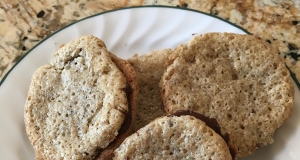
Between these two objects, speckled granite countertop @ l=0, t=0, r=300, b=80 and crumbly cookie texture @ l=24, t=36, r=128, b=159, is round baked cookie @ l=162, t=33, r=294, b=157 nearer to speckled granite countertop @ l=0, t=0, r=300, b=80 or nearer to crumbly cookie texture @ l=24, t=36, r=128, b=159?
crumbly cookie texture @ l=24, t=36, r=128, b=159

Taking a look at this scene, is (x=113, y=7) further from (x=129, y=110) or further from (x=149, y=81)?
(x=129, y=110)

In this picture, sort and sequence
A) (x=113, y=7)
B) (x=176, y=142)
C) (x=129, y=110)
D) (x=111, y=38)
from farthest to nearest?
1. (x=113, y=7)
2. (x=111, y=38)
3. (x=129, y=110)
4. (x=176, y=142)

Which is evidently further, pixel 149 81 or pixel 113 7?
pixel 113 7

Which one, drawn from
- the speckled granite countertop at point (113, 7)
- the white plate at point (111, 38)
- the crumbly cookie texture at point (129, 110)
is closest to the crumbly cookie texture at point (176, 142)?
the crumbly cookie texture at point (129, 110)

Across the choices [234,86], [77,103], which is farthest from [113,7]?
[234,86]

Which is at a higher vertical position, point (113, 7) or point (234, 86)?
point (113, 7)

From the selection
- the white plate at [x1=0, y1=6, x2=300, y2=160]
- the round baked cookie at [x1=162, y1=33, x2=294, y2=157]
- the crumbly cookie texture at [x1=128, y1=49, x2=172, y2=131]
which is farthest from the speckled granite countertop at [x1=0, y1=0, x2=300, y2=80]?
the crumbly cookie texture at [x1=128, y1=49, x2=172, y2=131]

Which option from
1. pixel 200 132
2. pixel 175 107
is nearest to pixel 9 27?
pixel 175 107
